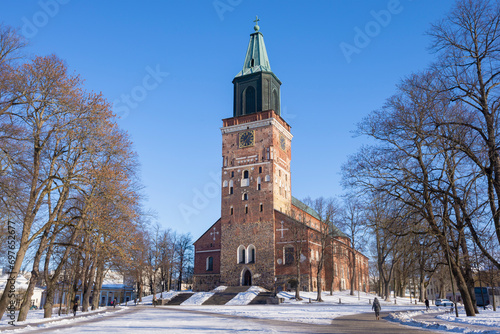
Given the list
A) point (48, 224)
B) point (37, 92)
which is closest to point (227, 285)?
point (48, 224)

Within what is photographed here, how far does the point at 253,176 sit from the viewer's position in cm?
5456

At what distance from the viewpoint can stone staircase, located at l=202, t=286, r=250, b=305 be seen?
45478 mm

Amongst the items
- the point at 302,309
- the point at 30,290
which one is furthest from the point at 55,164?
the point at 302,309

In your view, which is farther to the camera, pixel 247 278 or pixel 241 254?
pixel 241 254

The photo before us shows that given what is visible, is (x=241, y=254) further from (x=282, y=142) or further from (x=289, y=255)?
Result: (x=282, y=142)

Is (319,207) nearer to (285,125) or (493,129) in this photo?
(285,125)

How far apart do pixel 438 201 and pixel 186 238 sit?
6692 cm

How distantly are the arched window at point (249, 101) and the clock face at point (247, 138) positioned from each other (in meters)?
2.86

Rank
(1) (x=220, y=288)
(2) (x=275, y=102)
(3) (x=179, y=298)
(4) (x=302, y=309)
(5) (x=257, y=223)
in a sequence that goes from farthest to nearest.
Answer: (2) (x=275, y=102) → (5) (x=257, y=223) → (1) (x=220, y=288) → (3) (x=179, y=298) → (4) (x=302, y=309)

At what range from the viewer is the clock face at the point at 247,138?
5559cm

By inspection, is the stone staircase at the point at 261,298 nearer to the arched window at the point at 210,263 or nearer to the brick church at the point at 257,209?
the brick church at the point at 257,209

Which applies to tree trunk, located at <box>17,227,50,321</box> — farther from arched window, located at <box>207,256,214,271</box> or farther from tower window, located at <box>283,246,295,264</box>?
arched window, located at <box>207,256,214,271</box>

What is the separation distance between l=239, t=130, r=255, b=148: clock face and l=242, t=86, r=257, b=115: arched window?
2.86 meters

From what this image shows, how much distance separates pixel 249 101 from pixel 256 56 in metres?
6.68
